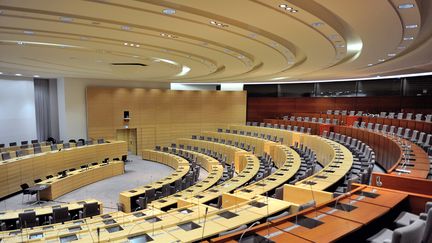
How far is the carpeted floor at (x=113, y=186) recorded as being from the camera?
1137 cm

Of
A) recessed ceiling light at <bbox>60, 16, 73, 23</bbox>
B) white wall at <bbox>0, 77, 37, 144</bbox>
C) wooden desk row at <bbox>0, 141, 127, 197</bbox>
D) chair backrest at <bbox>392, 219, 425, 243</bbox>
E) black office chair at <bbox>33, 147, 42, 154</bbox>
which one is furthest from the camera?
white wall at <bbox>0, 77, 37, 144</bbox>

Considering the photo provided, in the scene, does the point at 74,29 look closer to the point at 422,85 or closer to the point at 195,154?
the point at 195,154

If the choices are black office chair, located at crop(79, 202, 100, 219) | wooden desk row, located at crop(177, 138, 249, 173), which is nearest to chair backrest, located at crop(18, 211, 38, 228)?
black office chair, located at crop(79, 202, 100, 219)

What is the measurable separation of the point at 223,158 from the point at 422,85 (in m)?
12.4

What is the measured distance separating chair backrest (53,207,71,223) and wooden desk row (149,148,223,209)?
7.45 feet

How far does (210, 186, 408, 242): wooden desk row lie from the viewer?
3.42m

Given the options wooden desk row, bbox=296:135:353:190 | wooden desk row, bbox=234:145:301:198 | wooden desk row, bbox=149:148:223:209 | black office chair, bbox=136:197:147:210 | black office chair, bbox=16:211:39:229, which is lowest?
black office chair, bbox=136:197:147:210

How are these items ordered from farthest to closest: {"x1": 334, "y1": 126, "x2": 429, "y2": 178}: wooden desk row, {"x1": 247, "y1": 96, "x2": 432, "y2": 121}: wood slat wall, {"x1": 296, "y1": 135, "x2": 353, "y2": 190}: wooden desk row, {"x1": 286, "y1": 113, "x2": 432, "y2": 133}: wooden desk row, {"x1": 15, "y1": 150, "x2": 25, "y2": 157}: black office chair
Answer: {"x1": 247, "y1": 96, "x2": 432, "y2": 121}: wood slat wall, {"x1": 15, "y1": 150, "x2": 25, "y2": 157}: black office chair, {"x1": 286, "y1": 113, "x2": 432, "y2": 133}: wooden desk row, {"x1": 296, "y1": 135, "x2": 353, "y2": 190}: wooden desk row, {"x1": 334, "y1": 126, "x2": 429, "y2": 178}: wooden desk row

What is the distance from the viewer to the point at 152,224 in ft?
16.2

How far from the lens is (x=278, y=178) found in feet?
29.6

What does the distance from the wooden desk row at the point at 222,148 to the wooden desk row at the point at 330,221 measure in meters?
10.6

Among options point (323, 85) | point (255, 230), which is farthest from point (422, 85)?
point (255, 230)

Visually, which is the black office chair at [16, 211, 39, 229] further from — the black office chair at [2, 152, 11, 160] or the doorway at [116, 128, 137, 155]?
the doorway at [116, 128, 137, 155]

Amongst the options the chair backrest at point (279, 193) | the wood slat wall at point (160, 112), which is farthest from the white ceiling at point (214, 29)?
the wood slat wall at point (160, 112)
